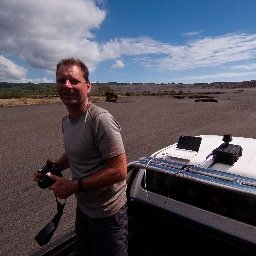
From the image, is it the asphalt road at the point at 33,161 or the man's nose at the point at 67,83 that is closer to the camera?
the man's nose at the point at 67,83

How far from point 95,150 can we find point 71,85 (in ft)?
1.70

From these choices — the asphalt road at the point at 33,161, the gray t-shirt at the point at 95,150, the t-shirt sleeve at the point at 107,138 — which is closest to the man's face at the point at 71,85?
the gray t-shirt at the point at 95,150

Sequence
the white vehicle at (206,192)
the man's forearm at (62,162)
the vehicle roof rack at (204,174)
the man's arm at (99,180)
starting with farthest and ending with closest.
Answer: the man's forearm at (62,162) → the white vehicle at (206,192) → the vehicle roof rack at (204,174) → the man's arm at (99,180)

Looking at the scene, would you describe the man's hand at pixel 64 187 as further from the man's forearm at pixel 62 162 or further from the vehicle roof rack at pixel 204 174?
the vehicle roof rack at pixel 204 174

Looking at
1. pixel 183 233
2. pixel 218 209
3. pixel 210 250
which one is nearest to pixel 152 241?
pixel 183 233

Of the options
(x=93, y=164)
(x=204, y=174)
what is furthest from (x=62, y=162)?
(x=204, y=174)

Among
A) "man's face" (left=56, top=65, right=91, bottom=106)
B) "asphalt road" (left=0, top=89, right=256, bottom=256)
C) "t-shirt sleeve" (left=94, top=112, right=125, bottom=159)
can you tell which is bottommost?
"asphalt road" (left=0, top=89, right=256, bottom=256)

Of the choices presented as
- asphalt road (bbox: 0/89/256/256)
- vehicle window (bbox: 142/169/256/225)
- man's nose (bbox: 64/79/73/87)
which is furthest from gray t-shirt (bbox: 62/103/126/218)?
asphalt road (bbox: 0/89/256/256)

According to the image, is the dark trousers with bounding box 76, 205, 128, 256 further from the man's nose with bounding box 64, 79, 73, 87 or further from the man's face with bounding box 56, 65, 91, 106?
the man's nose with bounding box 64, 79, 73, 87

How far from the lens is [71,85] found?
2262 millimetres

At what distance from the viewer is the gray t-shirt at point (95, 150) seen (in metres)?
2.07

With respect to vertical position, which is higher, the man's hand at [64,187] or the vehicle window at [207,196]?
the man's hand at [64,187]

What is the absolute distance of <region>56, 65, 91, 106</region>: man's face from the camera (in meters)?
2.26

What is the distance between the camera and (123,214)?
A: 239 centimetres
